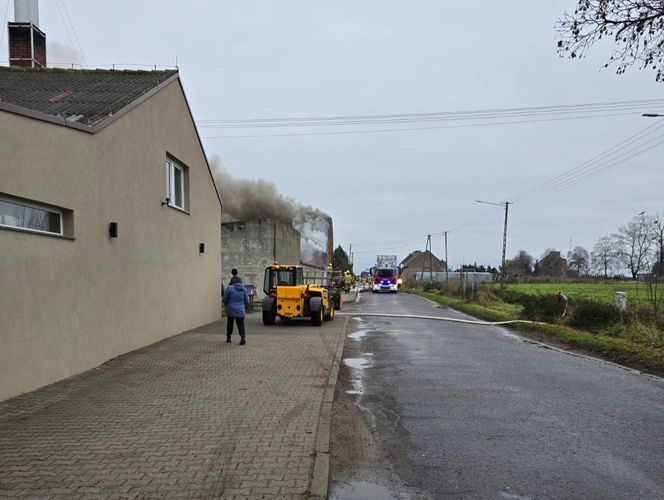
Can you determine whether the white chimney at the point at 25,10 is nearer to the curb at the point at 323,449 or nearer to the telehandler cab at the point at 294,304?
the telehandler cab at the point at 294,304

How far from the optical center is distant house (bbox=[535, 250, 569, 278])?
10031 cm

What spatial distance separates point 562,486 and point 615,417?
2580 millimetres

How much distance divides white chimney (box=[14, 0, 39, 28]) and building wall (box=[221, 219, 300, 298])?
69.0 feet

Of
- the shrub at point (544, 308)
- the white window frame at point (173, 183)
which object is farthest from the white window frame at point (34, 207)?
the shrub at point (544, 308)

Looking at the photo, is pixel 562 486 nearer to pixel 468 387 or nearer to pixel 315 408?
pixel 315 408

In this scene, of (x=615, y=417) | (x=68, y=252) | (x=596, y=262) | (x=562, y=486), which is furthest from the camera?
(x=596, y=262)

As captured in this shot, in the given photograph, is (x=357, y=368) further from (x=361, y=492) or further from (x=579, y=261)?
(x=579, y=261)

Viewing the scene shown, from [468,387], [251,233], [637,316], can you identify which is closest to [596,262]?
[251,233]

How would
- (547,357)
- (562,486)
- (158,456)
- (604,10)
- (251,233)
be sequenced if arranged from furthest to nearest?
(251,233) < (547,357) < (604,10) < (158,456) < (562,486)

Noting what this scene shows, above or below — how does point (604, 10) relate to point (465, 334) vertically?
above

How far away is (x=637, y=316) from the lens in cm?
1466

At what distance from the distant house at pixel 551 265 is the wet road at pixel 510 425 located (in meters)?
95.1

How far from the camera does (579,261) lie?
9831cm

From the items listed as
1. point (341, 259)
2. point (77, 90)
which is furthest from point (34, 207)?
point (341, 259)
